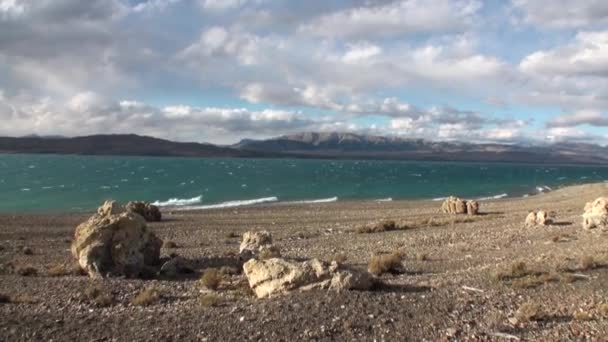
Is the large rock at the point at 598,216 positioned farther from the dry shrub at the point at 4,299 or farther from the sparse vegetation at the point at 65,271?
the dry shrub at the point at 4,299

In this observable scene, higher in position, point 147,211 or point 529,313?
point 529,313

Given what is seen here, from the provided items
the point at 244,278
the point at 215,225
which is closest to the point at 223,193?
the point at 215,225

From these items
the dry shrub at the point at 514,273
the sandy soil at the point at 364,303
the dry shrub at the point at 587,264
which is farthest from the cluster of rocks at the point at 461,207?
the dry shrub at the point at 514,273

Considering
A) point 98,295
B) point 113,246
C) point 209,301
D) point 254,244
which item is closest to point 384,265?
point 209,301

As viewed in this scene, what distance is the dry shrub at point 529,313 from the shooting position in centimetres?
1154

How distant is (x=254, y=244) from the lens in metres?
22.8

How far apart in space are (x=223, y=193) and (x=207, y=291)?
6147 centimetres

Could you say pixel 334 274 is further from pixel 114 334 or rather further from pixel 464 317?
pixel 114 334

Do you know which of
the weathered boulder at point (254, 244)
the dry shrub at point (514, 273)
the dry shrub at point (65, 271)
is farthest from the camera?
the weathered boulder at point (254, 244)

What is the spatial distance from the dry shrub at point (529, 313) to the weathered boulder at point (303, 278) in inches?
139

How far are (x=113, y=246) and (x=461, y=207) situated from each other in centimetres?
3169

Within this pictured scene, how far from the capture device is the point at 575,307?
12484 millimetres

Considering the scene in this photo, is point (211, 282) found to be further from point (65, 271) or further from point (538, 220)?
point (538, 220)

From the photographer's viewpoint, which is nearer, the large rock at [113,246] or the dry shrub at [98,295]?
the dry shrub at [98,295]
